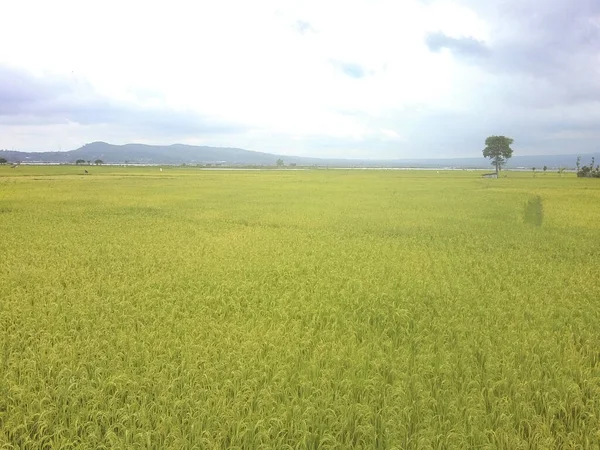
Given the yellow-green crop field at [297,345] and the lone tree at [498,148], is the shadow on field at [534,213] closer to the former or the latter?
the yellow-green crop field at [297,345]

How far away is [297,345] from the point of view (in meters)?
6.10

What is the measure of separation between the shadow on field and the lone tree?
64537 mm

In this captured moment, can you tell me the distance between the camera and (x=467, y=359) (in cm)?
568

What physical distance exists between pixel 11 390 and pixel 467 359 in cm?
546

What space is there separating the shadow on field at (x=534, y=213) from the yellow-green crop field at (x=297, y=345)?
6.79 meters

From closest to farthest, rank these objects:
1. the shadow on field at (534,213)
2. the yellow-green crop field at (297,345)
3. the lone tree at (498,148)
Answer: the yellow-green crop field at (297,345), the shadow on field at (534,213), the lone tree at (498,148)

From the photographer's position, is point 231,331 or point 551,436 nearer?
point 551,436

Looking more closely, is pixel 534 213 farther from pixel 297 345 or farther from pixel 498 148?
pixel 498 148

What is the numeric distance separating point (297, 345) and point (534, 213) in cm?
2170

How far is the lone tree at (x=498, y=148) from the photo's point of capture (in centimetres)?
9031

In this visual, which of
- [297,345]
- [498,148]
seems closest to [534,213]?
[297,345]

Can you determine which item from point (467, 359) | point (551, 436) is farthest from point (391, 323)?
point (551, 436)

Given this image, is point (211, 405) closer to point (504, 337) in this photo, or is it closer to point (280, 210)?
point (504, 337)

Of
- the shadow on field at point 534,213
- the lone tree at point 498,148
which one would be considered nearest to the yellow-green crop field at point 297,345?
the shadow on field at point 534,213
